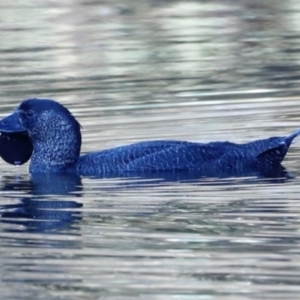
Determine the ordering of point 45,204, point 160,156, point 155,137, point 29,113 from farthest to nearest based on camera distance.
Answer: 1. point 155,137
2. point 29,113
3. point 160,156
4. point 45,204

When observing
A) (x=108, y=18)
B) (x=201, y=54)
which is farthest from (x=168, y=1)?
(x=201, y=54)

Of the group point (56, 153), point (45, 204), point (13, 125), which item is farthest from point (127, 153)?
point (45, 204)

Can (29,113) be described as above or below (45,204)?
above

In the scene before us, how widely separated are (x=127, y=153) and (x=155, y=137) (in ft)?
5.72

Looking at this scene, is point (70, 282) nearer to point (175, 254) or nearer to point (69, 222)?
point (175, 254)

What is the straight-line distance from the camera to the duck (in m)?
13.2

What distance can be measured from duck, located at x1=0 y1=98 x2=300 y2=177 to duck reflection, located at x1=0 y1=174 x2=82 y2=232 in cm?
24

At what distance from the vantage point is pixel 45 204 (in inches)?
472

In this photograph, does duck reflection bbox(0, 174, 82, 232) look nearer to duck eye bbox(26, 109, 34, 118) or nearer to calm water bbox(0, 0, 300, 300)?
calm water bbox(0, 0, 300, 300)

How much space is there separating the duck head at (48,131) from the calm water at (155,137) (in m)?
0.32

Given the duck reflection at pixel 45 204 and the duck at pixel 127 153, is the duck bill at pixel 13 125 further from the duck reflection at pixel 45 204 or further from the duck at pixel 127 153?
the duck reflection at pixel 45 204

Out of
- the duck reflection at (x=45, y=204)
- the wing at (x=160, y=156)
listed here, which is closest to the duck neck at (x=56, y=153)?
the duck reflection at (x=45, y=204)

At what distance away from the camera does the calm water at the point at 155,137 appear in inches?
352

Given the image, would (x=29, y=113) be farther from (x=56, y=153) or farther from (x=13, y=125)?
(x=56, y=153)
